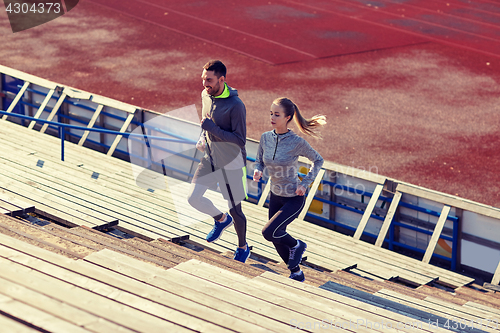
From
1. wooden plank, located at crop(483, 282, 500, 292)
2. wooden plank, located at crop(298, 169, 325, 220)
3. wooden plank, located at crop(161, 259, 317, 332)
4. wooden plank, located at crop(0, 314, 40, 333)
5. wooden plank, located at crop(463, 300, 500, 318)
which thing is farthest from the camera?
wooden plank, located at crop(298, 169, 325, 220)

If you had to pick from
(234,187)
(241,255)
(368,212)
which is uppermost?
(234,187)

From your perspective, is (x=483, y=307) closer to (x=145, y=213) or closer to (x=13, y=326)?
(x=145, y=213)

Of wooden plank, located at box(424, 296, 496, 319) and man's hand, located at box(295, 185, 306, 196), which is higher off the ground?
man's hand, located at box(295, 185, 306, 196)

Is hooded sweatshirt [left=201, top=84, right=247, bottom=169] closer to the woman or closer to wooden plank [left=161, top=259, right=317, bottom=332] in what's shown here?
the woman

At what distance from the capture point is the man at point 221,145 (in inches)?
222

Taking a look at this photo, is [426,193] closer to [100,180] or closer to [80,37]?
[100,180]

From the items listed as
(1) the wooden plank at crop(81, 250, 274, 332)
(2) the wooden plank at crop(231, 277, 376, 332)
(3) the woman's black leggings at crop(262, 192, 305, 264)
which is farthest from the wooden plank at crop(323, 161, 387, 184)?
(1) the wooden plank at crop(81, 250, 274, 332)

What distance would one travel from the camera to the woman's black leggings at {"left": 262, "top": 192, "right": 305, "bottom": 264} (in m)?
5.72

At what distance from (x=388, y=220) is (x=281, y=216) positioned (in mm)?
3622

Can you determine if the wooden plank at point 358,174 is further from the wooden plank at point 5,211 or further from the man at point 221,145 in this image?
the wooden plank at point 5,211

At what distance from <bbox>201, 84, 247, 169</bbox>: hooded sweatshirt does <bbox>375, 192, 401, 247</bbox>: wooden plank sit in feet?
12.0

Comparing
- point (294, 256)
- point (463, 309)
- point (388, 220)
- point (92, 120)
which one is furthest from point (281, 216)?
point (92, 120)

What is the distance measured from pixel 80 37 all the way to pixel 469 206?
16411 mm

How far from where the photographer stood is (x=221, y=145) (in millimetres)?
5906
